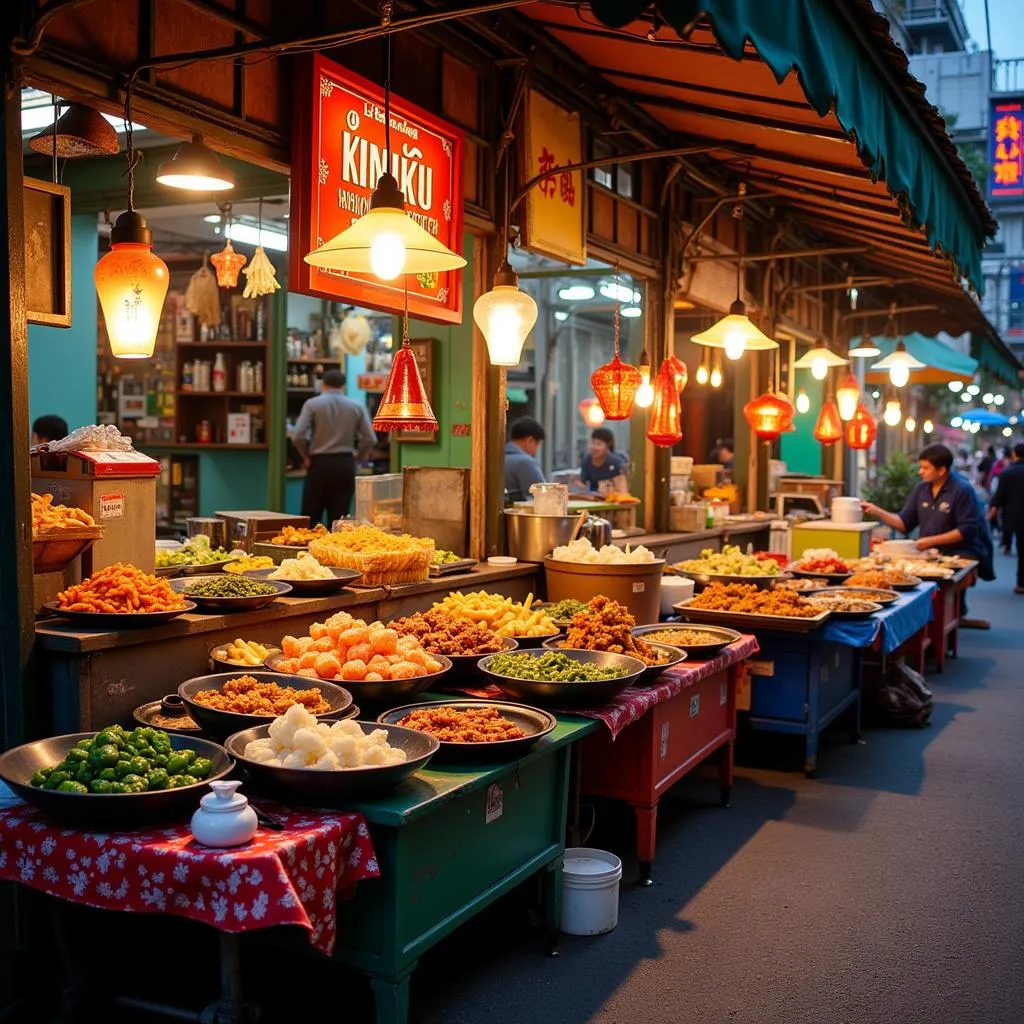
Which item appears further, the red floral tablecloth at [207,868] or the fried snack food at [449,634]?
the fried snack food at [449,634]

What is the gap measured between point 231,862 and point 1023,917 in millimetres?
3789

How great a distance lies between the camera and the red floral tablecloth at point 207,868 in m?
3.02

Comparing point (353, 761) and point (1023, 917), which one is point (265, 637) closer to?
point (353, 761)

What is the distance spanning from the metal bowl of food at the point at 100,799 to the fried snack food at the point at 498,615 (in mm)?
2317

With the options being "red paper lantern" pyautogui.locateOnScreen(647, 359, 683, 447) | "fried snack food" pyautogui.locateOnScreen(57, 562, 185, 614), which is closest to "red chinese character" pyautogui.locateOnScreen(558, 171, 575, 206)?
"red paper lantern" pyautogui.locateOnScreen(647, 359, 683, 447)

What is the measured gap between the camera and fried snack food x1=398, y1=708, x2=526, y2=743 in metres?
4.04

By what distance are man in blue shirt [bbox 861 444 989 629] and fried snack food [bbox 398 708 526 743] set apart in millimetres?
8633

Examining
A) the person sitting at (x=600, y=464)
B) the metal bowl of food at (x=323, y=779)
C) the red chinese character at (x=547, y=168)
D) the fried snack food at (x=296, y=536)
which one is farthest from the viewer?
the person sitting at (x=600, y=464)

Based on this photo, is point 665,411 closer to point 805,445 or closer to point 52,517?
point 52,517

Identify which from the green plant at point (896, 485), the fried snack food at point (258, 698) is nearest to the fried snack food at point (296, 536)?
the fried snack food at point (258, 698)

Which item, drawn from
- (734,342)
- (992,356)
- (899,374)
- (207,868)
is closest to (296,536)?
(734,342)

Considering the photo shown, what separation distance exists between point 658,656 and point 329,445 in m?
6.46

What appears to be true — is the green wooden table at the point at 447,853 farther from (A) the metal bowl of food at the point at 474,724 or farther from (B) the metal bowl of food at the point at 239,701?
(B) the metal bowl of food at the point at 239,701

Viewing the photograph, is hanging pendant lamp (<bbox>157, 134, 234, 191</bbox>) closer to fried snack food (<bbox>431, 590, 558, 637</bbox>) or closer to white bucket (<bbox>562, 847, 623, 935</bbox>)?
fried snack food (<bbox>431, 590, 558, 637</bbox>)
